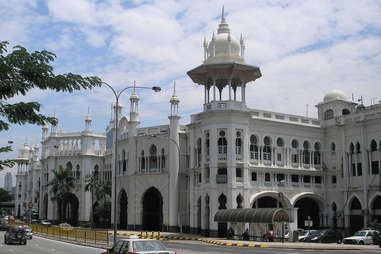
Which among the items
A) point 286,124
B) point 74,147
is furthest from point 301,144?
point 74,147

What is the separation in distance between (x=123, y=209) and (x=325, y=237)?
29511 mm

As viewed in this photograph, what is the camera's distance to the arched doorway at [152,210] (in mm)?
62281

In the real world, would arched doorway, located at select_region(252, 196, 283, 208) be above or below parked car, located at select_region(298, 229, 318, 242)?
above

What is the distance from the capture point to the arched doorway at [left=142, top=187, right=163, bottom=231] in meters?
62.3

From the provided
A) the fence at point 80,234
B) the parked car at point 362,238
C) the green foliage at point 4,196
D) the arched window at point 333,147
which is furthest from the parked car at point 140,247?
the green foliage at point 4,196

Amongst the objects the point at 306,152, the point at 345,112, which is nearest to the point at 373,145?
the point at 306,152

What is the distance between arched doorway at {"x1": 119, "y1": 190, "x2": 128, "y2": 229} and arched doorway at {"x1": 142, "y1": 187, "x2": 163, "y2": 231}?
11.7ft

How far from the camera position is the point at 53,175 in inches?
3381

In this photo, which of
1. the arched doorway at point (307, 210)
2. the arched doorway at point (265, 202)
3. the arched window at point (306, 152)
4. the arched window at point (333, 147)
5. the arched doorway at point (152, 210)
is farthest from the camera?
the arched doorway at point (152, 210)

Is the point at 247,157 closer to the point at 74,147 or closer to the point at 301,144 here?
the point at 301,144

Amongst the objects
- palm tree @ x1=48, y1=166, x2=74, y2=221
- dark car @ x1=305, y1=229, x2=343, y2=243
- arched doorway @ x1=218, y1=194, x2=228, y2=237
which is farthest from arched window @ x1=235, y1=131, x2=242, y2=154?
palm tree @ x1=48, y1=166, x2=74, y2=221

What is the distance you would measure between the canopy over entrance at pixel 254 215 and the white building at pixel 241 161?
144 centimetres

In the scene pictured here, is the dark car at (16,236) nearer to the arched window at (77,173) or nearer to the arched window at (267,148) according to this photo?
the arched window at (267,148)

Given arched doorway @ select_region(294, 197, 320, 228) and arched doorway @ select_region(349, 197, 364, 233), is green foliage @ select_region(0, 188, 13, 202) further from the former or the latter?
arched doorway @ select_region(349, 197, 364, 233)
